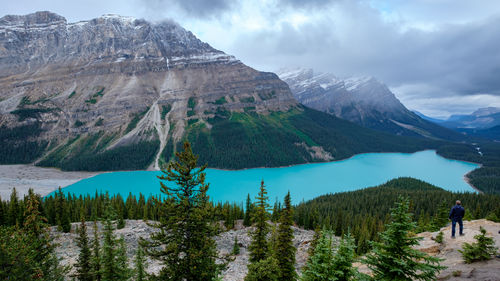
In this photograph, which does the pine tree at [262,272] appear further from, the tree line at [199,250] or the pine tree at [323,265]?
the pine tree at [323,265]

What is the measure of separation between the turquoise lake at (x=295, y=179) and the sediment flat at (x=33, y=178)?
7.49 meters

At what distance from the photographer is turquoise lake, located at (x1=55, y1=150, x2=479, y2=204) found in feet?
375

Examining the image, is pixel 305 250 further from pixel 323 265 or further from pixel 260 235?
pixel 323 265

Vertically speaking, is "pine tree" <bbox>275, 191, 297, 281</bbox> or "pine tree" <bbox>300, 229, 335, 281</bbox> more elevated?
"pine tree" <bbox>300, 229, 335, 281</bbox>

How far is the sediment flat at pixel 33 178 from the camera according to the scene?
10847 centimetres

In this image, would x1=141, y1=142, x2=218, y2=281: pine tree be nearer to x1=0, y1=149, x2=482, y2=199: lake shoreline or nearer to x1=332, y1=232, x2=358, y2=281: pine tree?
x1=332, y1=232, x2=358, y2=281: pine tree

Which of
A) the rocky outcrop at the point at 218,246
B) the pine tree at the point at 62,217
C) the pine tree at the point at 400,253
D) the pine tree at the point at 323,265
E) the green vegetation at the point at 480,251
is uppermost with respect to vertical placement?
the pine tree at the point at 400,253

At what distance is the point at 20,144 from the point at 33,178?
76.4m

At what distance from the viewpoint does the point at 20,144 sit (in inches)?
7156

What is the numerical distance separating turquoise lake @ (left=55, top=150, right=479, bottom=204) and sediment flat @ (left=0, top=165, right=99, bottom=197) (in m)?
7.49

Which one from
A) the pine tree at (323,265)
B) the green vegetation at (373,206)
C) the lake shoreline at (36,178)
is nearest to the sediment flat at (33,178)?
the lake shoreline at (36,178)

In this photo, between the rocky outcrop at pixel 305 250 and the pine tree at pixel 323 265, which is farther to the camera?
the rocky outcrop at pixel 305 250

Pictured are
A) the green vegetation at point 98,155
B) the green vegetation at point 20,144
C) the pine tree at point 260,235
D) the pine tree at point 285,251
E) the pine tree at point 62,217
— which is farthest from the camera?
the green vegetation at point 20,144

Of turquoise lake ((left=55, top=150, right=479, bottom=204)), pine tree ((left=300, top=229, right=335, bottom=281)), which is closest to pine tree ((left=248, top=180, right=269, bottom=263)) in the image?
pine tree ((left=300, top=229, right=335, bottom=281))
